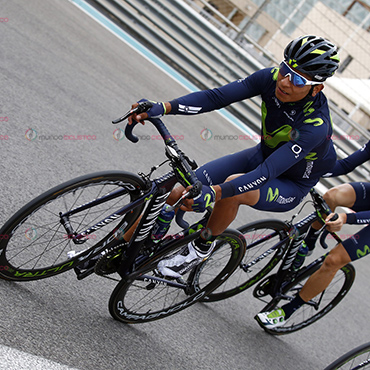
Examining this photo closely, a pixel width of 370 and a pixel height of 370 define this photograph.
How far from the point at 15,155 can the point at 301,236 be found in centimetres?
265

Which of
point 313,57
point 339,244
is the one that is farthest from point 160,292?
point 313,57

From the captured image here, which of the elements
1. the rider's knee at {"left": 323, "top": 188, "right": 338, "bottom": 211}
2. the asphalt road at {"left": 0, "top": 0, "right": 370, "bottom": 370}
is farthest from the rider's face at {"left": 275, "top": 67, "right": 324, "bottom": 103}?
the asphalt road at {"left": 0, "top": 0, "right": 370, "bottom": 370}

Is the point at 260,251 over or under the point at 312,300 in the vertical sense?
over

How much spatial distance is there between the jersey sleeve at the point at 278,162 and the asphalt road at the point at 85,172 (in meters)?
1.19

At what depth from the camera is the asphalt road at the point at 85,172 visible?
2.91 m

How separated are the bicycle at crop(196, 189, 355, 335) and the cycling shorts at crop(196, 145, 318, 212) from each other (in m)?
0.48

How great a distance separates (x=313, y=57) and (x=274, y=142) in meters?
0.71

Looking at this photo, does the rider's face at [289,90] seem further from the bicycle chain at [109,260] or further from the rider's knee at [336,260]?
the rider's knee at [336,260]

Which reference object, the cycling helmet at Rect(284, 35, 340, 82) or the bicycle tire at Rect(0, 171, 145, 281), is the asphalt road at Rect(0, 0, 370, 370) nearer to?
the bicycle tire at Rect(0, 171, 145, 281)

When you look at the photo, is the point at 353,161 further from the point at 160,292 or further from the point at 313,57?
the point at 160,292

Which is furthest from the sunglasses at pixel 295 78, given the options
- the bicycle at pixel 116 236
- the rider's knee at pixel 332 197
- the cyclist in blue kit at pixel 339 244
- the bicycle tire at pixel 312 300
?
the bicycle tire at pixel 312 300

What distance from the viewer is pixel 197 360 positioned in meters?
3.54

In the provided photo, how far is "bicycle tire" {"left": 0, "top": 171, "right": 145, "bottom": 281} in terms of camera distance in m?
2.86

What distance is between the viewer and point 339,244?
4312 millimetres
